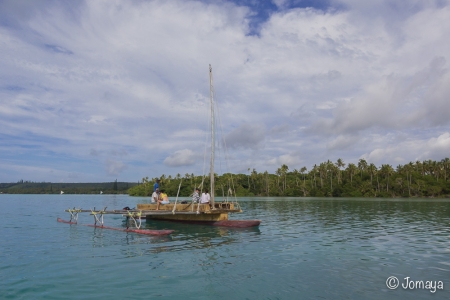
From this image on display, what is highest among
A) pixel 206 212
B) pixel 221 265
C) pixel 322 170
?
pixel 322 170

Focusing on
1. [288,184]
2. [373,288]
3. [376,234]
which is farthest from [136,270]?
[288,184]

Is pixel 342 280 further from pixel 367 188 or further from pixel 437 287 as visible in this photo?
pixel 367 188

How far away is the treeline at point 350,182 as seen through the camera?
5069 inches

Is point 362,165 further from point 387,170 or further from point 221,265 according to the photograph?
point 221,265

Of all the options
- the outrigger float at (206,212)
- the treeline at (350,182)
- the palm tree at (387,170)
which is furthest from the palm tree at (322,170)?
the outrigger float at (206,212)

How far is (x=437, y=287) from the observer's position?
13031mm

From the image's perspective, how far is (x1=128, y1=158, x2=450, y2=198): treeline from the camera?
128750mm

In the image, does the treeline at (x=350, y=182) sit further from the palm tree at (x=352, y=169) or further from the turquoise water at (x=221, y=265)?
the turquoise water at (x=221, y=265)

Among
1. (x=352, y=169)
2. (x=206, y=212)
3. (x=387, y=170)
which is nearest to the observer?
(x=206, y=212)

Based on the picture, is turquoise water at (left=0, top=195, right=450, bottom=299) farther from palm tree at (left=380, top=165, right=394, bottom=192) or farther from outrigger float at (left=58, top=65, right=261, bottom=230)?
palm tree at (left=380, top=165, right=394, bottom=192)

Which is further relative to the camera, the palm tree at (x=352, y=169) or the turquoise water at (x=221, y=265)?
the palm tree at (x=352, y=169)

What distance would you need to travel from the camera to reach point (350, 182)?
474 feet

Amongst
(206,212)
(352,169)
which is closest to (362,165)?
(352,169)

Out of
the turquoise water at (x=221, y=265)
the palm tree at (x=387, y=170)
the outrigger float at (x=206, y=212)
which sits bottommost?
the turquoise water at (x=221, y=265)
